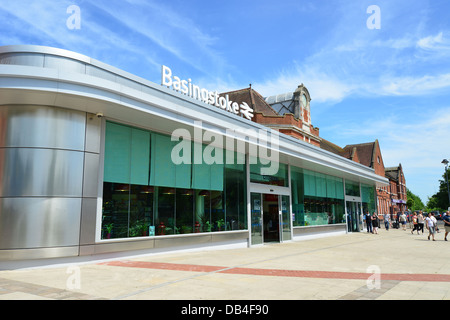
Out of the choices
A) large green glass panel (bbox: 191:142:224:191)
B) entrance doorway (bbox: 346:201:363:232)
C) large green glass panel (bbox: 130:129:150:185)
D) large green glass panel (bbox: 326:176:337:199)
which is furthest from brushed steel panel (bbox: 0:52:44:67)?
entrance doorway (bbox: 346:201:363:232)

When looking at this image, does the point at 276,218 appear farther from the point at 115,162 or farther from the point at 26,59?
the point at 26,59

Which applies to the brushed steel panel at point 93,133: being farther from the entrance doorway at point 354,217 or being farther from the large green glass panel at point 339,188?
the entrance doorway at point 354,217

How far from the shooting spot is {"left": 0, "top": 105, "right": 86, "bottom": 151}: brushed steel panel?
32.3ft

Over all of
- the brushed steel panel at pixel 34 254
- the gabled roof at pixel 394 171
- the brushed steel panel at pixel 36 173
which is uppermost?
the gabled roof at pixel 394 171

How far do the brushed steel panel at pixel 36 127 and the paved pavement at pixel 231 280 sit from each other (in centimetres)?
355

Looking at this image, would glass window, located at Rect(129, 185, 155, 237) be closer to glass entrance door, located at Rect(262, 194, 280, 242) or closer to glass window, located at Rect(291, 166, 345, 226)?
glass entrance door, located at Rect(262, 194, 280, 242)

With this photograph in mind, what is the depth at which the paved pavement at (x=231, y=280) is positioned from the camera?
249 inches

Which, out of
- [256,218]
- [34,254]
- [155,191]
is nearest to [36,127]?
[34,254]

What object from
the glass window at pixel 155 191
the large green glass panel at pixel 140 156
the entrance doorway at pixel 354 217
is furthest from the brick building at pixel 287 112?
the large green glass panel at pixel 140 156

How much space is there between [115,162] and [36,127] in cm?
268

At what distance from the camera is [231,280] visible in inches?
309

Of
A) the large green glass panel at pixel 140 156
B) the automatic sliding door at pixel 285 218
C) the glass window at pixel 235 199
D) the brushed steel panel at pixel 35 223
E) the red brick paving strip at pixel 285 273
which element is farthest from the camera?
the automatic sliding door at pixel 285 218

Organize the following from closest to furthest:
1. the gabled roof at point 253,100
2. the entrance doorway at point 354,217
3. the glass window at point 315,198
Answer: the glass window at point 315,198, the entrance doorway at point 354,217, the gabled roof at point 253,100
